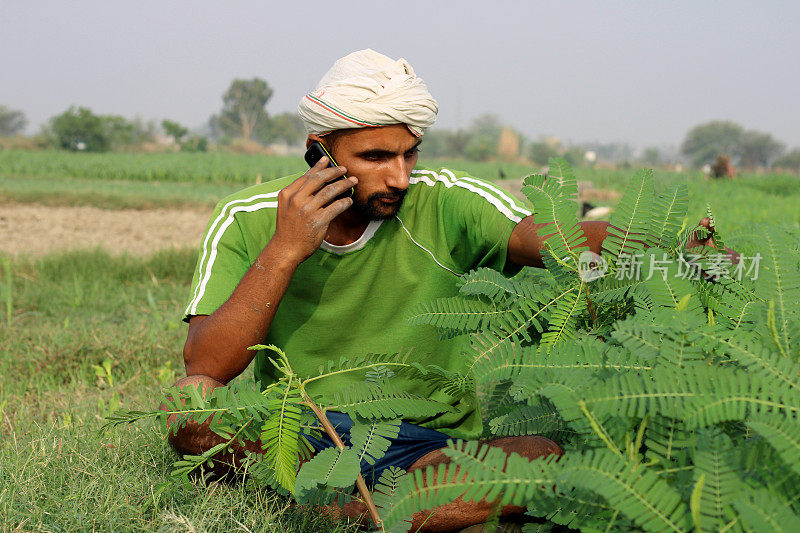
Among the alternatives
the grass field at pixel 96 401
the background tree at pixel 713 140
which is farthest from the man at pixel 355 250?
the background tree at pixel 713 140

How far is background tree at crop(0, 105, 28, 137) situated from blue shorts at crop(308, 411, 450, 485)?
122m

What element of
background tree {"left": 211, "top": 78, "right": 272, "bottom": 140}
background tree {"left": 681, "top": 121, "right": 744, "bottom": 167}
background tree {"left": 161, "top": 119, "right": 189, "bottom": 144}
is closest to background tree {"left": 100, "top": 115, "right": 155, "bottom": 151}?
background tree {"left": 161, "top": 119, "right": 189, "bottom": 144}

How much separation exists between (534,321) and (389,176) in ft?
2.83

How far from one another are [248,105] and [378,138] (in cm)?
10191

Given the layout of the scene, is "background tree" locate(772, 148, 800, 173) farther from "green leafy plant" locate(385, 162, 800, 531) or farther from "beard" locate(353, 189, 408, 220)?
"green leafy plant" locate(385, 162, 800, 531)

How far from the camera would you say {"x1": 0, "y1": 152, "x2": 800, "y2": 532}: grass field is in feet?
6.08

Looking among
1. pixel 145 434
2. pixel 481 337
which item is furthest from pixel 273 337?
pixel 481 337

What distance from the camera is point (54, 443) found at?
2.28 metres

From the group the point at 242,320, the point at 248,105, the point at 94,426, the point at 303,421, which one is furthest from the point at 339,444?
the point at 248,105

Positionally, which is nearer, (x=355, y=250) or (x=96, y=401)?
(x=355, y=250)

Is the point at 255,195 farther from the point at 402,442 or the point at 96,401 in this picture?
the point at 96,401

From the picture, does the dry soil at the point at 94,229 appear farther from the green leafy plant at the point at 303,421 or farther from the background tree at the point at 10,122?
the background tree at the point at 10,122

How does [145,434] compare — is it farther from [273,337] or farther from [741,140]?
[741,140]

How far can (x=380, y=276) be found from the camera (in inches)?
96.7
